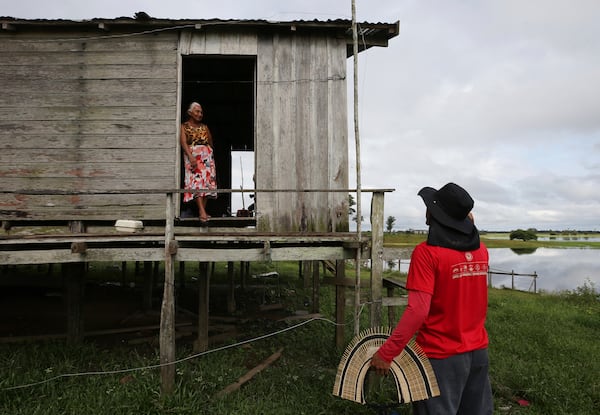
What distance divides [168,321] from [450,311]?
13.3 feet

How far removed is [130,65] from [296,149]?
3.10 meters

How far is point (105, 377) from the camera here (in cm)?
573

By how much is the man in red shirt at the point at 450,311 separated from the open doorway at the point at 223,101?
4603mm

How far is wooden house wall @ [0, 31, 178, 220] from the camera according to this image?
6285 mm

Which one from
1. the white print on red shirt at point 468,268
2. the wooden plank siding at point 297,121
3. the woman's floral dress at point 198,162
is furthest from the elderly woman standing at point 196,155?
the white print on red shirt at point 468,268

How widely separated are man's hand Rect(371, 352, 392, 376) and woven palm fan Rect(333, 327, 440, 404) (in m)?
0.13

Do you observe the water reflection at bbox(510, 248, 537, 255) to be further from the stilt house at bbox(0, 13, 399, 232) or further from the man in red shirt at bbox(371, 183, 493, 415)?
the man in red shirt at bbox(371, 183, 493, 415)

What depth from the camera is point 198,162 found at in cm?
659

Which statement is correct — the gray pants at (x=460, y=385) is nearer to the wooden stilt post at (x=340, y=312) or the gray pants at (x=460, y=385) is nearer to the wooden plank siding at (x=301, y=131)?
the wooden plank siding at (x=301, y=131)

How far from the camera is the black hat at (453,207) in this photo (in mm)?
2959

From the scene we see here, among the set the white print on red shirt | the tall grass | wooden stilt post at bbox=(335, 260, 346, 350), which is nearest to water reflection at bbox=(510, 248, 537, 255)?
the tall grass

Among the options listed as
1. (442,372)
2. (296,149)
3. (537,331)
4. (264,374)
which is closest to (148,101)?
(296,149)

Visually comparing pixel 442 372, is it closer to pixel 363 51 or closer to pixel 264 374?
pixel 264 374

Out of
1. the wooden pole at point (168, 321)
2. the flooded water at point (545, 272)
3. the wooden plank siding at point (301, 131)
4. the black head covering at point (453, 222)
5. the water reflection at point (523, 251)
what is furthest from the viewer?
the water reflection at point (523, 251)
